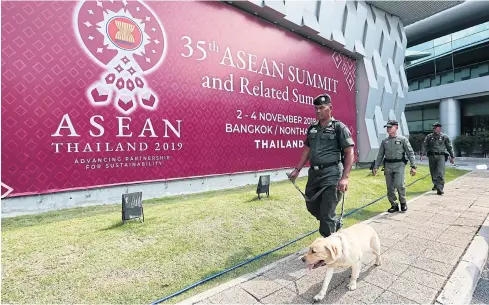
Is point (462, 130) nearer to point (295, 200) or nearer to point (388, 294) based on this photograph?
point (295, 200)

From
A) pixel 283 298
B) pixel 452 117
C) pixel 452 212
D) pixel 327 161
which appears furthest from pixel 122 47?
pixel 452 117

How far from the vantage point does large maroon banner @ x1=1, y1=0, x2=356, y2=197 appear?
4883mm

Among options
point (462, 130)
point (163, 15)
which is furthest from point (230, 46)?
point (462, 130)

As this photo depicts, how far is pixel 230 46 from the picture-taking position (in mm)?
7910

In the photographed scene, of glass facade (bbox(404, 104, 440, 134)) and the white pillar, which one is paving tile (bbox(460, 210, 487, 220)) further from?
glass facade (bbox(404, 104, 440, 134))

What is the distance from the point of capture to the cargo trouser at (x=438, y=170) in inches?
274

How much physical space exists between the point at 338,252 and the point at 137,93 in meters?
5.78

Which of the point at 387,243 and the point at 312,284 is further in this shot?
the point at 387,243

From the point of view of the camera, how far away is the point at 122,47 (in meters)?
5.89

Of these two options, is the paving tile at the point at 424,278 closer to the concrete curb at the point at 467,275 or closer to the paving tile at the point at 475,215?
the concrete curb at the point at 467,275

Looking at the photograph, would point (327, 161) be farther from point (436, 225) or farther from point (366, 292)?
point (436, 225)

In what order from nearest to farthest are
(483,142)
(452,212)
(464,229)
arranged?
1. (464,229)
2. (452,212)
3. (483,142)

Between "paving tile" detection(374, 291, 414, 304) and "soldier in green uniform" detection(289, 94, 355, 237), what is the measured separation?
84 cm

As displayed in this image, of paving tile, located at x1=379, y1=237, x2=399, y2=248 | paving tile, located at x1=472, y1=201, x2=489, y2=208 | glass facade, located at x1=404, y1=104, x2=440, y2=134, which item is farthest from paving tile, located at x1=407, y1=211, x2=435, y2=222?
glass facade, located at x1=404, y1=104, x2=440, y2=134
